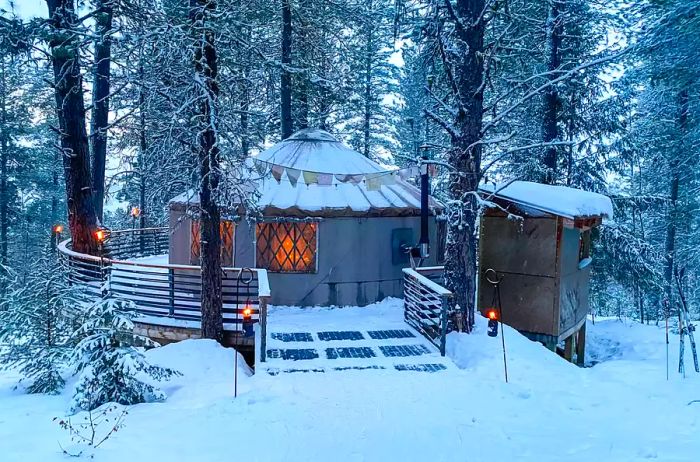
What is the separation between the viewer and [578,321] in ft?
30.3

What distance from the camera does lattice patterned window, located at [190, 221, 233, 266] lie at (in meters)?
9.50

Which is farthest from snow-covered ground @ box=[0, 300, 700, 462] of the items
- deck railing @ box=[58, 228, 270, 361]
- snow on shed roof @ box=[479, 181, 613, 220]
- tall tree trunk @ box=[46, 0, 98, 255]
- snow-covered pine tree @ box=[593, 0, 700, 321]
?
tall tree trunk @ box=[46, 0, 98, 255]

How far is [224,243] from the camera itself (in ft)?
31.5

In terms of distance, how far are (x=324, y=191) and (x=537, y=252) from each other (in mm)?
4071

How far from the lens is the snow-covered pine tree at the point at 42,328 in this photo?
18.9ft

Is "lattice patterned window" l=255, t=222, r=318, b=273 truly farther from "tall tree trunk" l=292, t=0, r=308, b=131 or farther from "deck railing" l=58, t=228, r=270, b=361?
"tall tree trunk" l=292, t=0, r=308, b=131

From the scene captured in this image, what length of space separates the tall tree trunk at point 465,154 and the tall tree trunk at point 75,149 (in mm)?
6742

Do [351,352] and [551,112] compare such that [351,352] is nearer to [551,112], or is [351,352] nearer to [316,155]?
[316,155]

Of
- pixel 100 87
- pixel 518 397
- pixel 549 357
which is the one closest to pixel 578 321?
pixel 549 357

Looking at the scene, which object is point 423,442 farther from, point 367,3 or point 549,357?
point 367,3

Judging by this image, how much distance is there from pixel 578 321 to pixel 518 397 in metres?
4.87

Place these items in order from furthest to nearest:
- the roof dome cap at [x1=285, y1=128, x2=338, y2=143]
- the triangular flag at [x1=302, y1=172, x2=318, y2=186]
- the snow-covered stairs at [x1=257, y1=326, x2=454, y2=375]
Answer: the roof dome cap at [x1=285, y1=128, x2=338, y2=143]
the triangular flag at [x1=302, y1=172, x2=318, y2=186]
the snow-covered stairs at [x1=257, y1=326, x2=454, y2=375]

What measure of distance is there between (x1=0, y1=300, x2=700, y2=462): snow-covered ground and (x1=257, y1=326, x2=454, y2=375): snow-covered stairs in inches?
8.4

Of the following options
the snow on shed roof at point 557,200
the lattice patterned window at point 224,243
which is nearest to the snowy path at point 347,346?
the lattice patterned window at point 224,243
